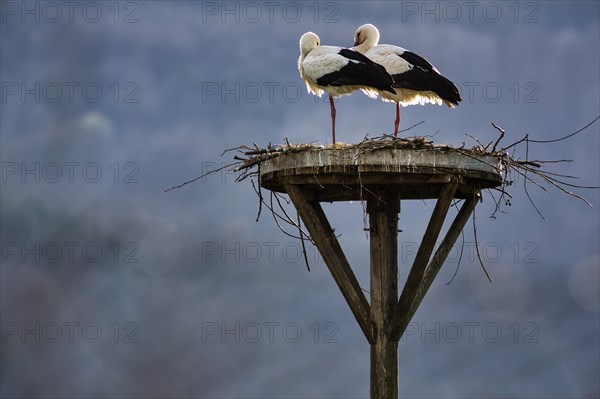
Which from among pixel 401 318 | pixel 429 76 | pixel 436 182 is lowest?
pixel 401 318

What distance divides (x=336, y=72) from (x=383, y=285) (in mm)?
2679

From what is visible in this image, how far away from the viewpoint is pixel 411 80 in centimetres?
1105

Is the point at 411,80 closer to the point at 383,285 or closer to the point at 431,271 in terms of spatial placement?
the point at 431,271

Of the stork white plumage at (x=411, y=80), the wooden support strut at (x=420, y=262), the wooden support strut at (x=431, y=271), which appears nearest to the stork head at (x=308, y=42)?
the stork white plumage at (x=411, y=80)

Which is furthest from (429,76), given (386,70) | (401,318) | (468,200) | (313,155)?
(401,318)

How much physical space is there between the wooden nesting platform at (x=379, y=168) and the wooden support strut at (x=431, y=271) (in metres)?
0.43

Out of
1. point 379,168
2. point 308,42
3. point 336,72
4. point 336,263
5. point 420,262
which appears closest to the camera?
point 379,168

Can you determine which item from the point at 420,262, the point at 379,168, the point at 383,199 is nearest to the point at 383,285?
the point at 420,262

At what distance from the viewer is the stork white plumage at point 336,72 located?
35.4ft

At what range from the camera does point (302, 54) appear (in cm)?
1185

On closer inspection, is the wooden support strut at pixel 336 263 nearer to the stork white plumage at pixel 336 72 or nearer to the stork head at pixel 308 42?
the stork white plumage at pixel 336 72

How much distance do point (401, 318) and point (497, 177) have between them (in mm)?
1843

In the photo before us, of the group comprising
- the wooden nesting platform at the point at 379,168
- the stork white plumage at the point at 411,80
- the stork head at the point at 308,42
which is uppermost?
the stork head at the point at 308,42

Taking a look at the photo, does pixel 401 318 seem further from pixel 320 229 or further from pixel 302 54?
pixel 302 54
